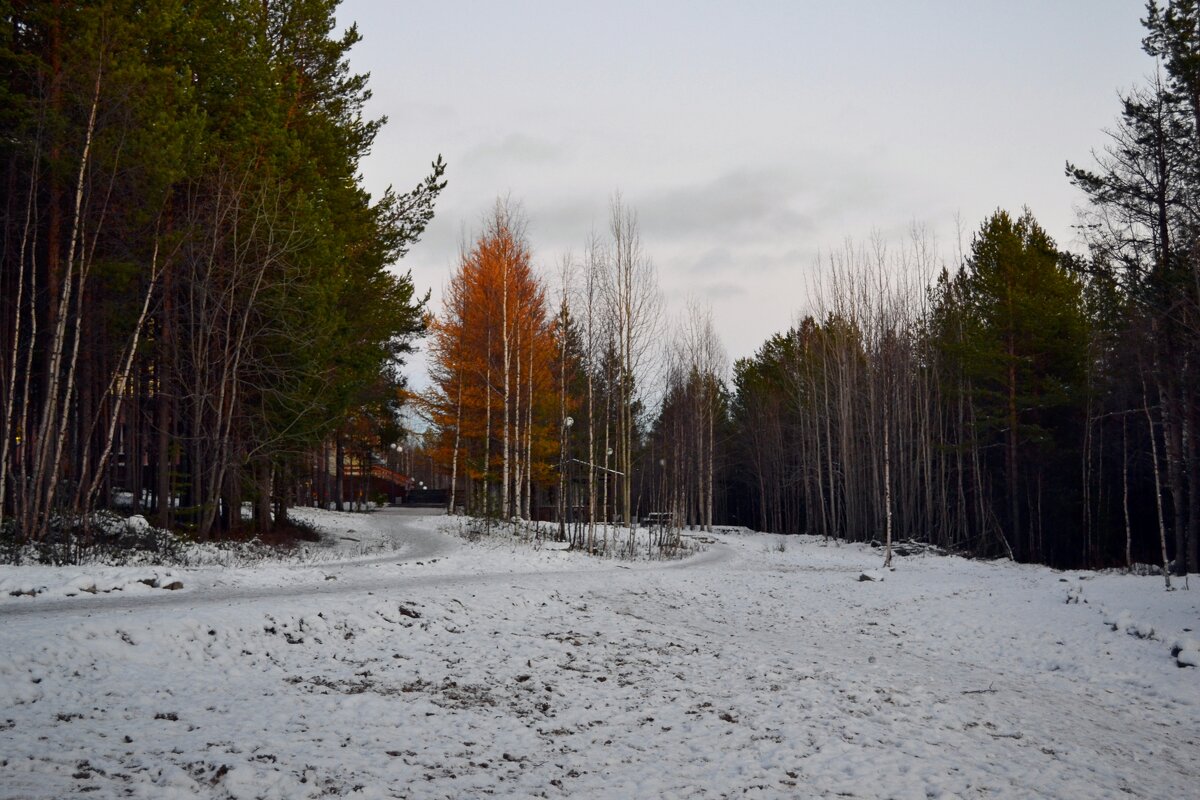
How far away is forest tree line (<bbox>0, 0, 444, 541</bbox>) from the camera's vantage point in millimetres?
15367

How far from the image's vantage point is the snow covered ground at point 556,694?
6059 millimetres

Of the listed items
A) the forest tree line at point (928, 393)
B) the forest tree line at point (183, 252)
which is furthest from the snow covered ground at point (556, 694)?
the forest tree line at point (928, 393)

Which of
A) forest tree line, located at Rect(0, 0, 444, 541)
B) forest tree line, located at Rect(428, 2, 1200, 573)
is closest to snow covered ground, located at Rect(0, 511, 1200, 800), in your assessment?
forest tree line, located at Rect(0, 0, 444, 541)

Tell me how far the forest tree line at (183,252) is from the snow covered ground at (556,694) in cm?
545

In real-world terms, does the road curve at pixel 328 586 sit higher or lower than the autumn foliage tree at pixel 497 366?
lower

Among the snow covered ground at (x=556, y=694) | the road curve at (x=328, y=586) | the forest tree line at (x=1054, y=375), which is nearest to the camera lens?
the snow covered ground at (x=556, y=694)

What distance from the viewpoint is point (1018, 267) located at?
3259 cm

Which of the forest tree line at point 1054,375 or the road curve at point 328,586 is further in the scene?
the forest tree line at point 1054,375

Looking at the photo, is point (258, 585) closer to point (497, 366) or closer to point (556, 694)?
point (556, 694)

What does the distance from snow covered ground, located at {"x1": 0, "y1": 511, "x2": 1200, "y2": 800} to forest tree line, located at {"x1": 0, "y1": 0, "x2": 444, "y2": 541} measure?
5.45 meters

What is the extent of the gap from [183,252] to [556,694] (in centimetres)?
1444

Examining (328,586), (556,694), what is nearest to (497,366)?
(328,586)

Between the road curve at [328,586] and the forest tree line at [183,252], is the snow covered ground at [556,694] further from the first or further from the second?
the forest tree line at [183,252]

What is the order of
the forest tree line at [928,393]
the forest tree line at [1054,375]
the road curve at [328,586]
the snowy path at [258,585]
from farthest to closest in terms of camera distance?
the forest tree line at [928,393], the forest tree line at [1054,375], the snowy path at [258,585], the road curve at [328,586]
